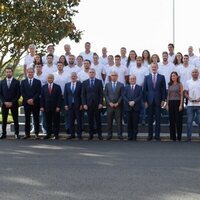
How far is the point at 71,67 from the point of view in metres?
17.0

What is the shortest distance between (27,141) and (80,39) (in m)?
16.1

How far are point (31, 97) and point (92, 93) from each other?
75.1 inches

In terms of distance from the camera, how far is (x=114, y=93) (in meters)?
16.3

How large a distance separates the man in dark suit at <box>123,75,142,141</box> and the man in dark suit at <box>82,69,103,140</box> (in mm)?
823

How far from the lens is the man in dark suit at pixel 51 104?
16375mm

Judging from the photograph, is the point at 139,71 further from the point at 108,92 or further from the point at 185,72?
the point at 185,72

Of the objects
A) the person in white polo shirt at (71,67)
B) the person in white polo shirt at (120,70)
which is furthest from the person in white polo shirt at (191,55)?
the person in white polo shirt at (71,67)

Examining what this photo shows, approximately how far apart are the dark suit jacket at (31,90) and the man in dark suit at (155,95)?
3.33 meters

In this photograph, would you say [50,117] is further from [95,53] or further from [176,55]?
[176,55]

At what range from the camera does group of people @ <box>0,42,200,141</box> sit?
16094 millimetres

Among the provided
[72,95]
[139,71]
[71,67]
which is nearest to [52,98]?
[72,95]

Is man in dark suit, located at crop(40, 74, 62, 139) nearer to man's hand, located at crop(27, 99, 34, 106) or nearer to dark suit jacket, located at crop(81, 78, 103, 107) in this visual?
man's hand, located at crop(27, 99, 34, 106)

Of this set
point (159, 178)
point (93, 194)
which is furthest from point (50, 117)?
point (93, 194)

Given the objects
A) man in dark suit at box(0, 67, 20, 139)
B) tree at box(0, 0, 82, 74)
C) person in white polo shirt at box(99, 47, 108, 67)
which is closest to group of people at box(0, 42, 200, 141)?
man in dark suit at box(0, 67, 20, 139)
